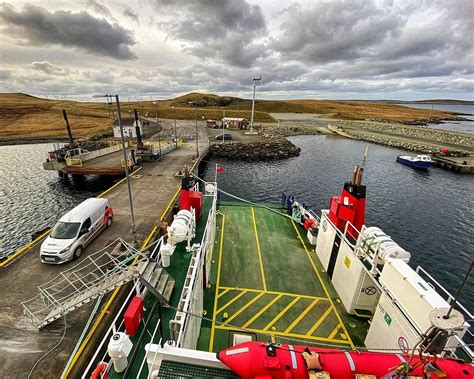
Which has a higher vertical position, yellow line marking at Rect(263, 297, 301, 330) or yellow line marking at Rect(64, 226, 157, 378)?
yellow line marking at Rect(64, 226, 157, 378)

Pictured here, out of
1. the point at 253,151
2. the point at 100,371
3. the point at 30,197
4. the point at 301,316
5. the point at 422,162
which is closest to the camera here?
the point at 100,371

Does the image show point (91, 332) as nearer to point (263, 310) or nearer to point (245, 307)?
point (245, 307)

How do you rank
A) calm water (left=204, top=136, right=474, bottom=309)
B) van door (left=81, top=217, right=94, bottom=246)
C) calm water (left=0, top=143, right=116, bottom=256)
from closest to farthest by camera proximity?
van door (left=81, top=217, right=94, bottom=246), calm water (left=204, top=136, right=474, bottom=309), calm water (left=0, top=143, right=116, bottom=256)


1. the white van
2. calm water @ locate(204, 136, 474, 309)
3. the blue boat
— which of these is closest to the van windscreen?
the white van

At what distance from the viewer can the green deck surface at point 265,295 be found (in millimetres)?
11219

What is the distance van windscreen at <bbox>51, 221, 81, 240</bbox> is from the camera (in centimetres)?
1548

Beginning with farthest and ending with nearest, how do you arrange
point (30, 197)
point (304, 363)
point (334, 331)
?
point (30, 197), point (334, 331), point (304, 363)

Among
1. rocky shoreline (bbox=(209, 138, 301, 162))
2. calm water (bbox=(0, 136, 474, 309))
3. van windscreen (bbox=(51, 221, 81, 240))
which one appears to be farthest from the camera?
rocky shoreline (bbox=(209, 138, 301, 162))

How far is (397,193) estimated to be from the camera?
38.2 metres

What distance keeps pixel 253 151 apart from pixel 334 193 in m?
26.1

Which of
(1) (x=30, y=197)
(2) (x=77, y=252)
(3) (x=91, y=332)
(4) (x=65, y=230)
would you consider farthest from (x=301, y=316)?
(1) (x=30, y=197)

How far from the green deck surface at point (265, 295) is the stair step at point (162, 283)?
2.07ft

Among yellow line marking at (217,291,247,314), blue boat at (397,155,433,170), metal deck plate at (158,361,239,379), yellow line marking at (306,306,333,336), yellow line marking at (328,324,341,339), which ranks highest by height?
metal deck plate at (158,361,239,379)

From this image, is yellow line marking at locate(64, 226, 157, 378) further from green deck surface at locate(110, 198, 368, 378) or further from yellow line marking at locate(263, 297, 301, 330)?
yellow line marking at locate(263, 297, 301, 330)
